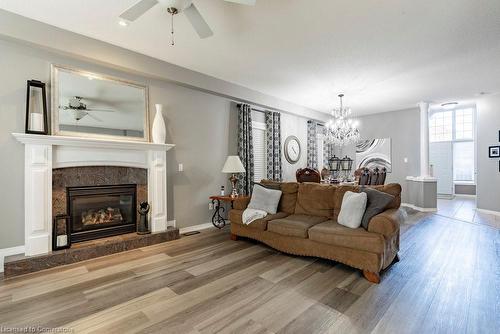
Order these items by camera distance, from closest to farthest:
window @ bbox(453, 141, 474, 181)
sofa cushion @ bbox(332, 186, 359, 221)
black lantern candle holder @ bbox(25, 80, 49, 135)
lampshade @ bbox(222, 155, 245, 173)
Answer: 1. black lantern candle holder @ bbox(25, 80, 49, 135)
2. sofa cushion @ bbox(332, 186, 359, 221)
3. lampshade @ bbox(222, 155, 245, 173)
4. window @ bbox(453, 141, 474, 181)

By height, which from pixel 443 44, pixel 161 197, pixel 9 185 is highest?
pixel 443 44

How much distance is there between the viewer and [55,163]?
9.82ft

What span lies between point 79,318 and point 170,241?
1.88 metres

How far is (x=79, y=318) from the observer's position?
1912mm

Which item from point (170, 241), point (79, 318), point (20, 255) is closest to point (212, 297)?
point (79, 318)

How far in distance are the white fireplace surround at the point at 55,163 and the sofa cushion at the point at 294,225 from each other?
1858 millimetres

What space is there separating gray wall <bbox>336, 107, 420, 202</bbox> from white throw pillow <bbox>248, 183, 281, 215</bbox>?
200 inches

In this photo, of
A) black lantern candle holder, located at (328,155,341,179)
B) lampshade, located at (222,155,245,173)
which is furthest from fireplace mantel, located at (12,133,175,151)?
black lantern candle holder, located at (328,155,341,179)

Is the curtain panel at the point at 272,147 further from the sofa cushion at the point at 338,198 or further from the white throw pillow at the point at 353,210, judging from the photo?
the white throw pillow at the point at 353,210

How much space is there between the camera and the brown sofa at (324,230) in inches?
99.1

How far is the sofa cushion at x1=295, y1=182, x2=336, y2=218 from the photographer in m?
3.47

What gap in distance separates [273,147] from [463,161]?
7121 millimetres

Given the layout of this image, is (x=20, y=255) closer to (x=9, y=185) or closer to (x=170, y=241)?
A: (x=9, y=185)

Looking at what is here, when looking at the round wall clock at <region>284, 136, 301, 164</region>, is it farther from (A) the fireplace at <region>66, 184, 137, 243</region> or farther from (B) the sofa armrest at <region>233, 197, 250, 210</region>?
(A) the fireplace at <region>66, 184, 137, 243</region>
